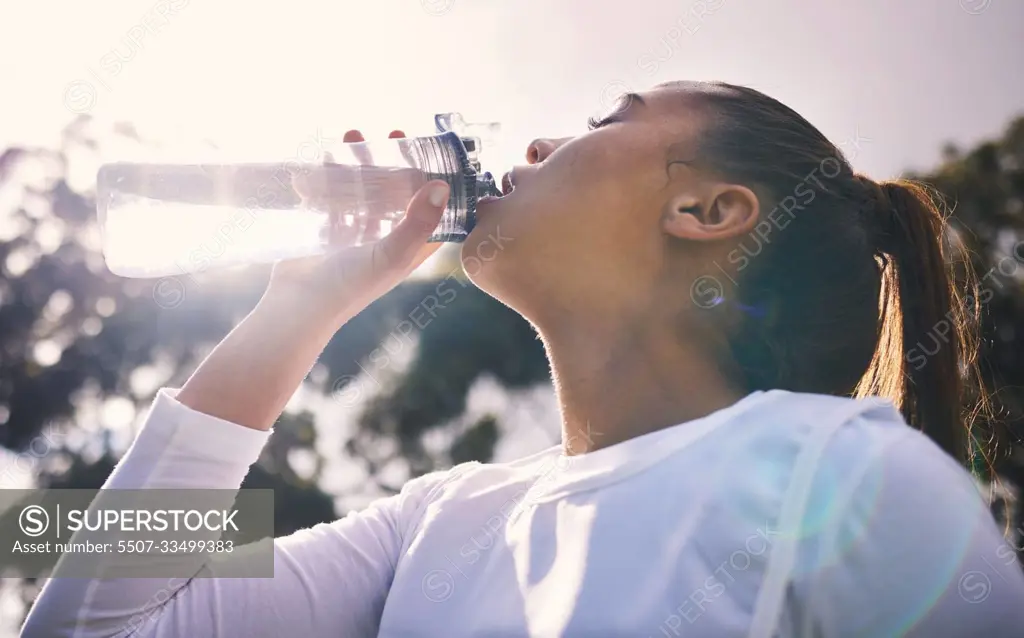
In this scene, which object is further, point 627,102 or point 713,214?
point 627,102

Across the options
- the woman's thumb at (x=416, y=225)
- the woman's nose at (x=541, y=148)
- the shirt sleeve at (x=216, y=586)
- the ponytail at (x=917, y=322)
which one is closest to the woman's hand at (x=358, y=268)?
the woman's thumb at (x=416, y=225)

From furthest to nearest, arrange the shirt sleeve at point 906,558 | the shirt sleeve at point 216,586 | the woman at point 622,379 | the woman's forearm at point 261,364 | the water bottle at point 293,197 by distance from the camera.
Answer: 1. the water bottle at point 293,197
2. the woman's forearm at point 261,364
3. the shirt sleeve at point 216,586
4. the woman at point 622,379
5. the shirt sleeve at point 906,558

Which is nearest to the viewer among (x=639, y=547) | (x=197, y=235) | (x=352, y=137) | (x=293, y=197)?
(x=639, y=547)

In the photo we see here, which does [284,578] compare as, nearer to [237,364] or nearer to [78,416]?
[237,364]

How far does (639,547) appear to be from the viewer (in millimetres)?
1485

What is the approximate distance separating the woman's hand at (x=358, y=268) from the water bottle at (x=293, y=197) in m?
0.06

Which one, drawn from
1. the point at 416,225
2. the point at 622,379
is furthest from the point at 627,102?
the point at 622,379

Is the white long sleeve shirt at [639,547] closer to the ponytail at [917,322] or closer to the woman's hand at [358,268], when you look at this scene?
the woman's hand at [358,268]

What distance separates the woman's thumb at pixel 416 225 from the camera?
2008 millimetres

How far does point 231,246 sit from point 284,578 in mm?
1037

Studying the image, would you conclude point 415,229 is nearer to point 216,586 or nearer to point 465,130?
point 465,130

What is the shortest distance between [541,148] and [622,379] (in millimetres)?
A: 632

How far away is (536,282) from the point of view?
1963 millimetres

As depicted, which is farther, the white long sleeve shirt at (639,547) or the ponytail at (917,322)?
the ponytail at (917,322)
